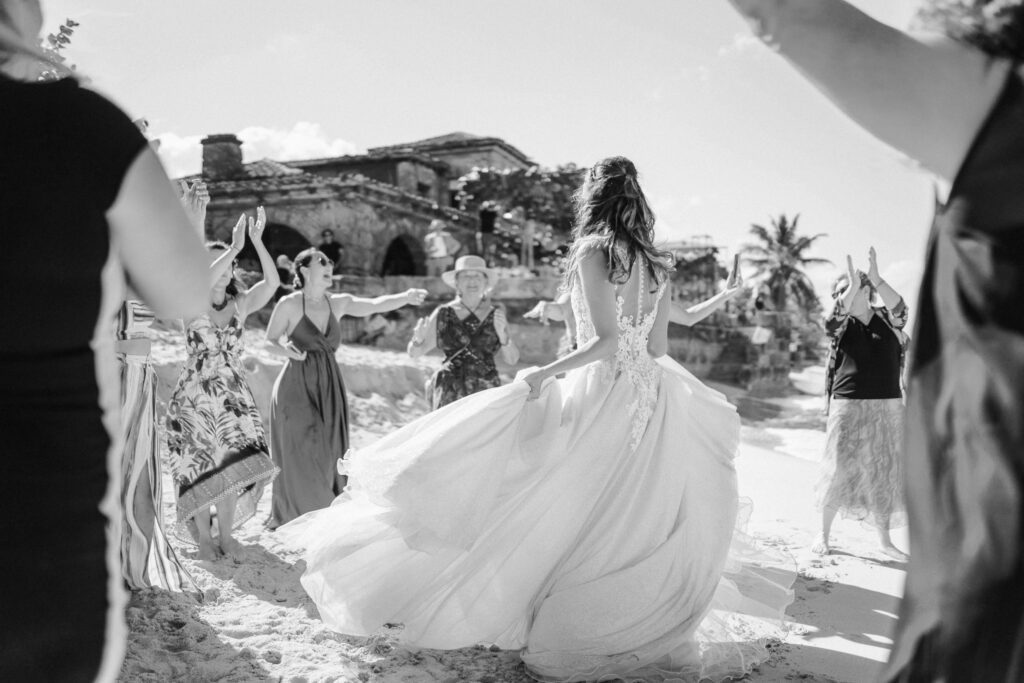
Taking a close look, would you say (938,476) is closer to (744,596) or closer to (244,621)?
(744,596)

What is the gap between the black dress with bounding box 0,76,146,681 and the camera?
51.3 inches

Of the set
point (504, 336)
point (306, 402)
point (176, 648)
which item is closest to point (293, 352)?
point (306, 402)

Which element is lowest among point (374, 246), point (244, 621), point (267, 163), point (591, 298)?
point (244, 621)

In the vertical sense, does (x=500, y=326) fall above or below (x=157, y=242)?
below

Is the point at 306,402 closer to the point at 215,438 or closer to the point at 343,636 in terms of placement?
the point at 215,438

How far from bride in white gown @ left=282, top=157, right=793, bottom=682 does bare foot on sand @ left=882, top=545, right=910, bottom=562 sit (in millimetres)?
2774

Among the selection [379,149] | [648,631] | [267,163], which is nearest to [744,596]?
[648,631]

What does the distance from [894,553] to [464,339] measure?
369cm

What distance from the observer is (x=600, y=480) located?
402 centimetres

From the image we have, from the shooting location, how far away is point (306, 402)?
692 cm

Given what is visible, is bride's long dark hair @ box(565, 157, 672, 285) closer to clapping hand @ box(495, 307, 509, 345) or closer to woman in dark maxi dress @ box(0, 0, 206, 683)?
clapping hand @ box(495, 307, 509, 345)

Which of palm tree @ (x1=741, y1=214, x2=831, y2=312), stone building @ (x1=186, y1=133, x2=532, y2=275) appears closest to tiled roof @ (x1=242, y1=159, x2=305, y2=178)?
stone building @ (x1=186, y1=133, x2=532, y2=275)

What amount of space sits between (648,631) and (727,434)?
1130mm

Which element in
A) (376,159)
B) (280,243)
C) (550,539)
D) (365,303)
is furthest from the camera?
(376,159)
